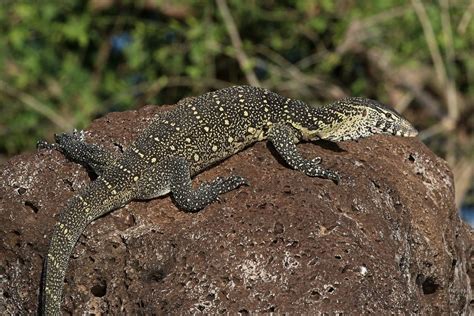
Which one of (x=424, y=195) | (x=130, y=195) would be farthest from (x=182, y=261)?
(x=424, y=195)

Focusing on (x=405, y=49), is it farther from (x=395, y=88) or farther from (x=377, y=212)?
(x=377, y=212)

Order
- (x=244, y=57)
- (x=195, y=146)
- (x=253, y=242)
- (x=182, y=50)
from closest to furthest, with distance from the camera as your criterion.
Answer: (x=253, y=242) < (x=195, y=146) < (x=244, y=57) < (x=182, y=50)

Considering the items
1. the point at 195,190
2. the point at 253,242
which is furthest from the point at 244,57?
the point at 253,242

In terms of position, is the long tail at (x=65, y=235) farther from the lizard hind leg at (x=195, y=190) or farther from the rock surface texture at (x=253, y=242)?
the lizard hind leg at (x=195, y=190)

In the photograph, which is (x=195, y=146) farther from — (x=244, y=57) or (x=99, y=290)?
(x=244, y=57)

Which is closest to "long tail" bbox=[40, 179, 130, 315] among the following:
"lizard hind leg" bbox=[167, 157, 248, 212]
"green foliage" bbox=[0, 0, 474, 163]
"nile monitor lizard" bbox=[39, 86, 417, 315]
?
"nile monitor lizard" bbox=[39, 86, 417, 315]

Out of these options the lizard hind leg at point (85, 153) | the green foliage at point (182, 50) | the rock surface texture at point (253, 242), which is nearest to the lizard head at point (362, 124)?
the rock surface texture at point (253, 242)
